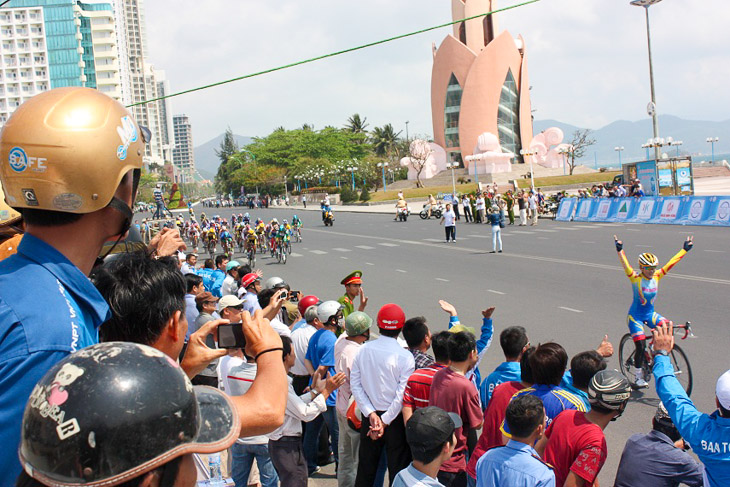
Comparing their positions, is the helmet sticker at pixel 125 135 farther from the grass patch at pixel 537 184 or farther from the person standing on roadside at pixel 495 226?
the grass patch at pixel 537 184

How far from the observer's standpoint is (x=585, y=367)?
4.45m

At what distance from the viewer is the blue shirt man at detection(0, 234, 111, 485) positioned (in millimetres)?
1562

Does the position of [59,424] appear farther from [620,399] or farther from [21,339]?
[620,399]

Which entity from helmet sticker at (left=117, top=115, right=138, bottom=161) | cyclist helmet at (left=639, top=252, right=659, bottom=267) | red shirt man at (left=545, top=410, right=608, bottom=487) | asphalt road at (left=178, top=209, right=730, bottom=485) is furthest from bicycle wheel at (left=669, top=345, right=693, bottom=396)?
helmet sticker at (left=117, top=115, right=138, bottom=161)

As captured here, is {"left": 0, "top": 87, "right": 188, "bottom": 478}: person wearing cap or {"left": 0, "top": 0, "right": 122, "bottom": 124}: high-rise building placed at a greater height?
{"left": 0, "top": 0, "right": 122, "bottom": 124}: high-rise building

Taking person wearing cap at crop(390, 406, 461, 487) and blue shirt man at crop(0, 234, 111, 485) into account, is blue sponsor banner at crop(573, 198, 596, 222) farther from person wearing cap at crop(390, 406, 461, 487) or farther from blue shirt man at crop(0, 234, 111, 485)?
blue shirt man at crop(0, 234, 111, 485)

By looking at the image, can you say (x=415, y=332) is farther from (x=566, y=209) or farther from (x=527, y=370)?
(x=566, y=209)

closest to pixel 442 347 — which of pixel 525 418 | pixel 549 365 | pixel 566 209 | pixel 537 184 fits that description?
pixel 549 365

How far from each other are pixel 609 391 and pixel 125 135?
118 inches

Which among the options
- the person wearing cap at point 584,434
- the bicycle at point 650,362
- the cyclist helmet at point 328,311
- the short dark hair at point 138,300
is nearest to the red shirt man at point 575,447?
the person wearing cap at point 584,434

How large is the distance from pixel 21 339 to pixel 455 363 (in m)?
3.60

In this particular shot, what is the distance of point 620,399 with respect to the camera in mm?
3773

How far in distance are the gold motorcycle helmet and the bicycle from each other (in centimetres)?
645

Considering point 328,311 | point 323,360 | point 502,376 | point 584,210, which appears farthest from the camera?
point 584,210
